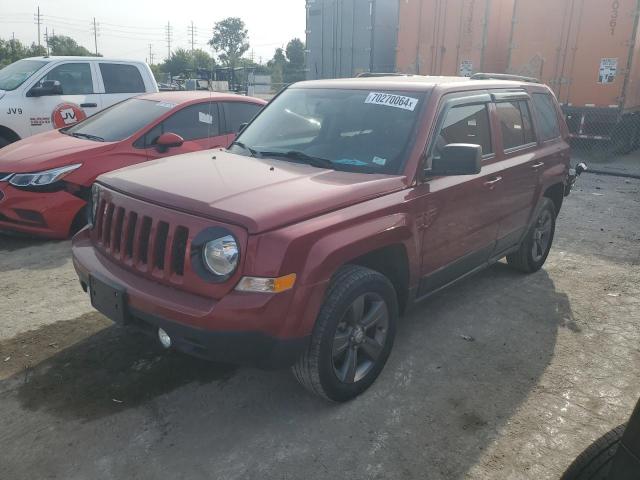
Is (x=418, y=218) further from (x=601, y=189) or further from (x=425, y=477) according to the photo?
(x=601, y=189)

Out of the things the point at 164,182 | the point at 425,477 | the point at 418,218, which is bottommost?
the point at 425,477

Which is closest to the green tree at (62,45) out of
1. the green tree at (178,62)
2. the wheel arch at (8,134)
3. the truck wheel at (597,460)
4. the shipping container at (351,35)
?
the green tree at (178,62)

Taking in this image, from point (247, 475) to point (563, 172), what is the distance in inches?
166

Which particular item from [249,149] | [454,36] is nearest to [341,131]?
[249,149]

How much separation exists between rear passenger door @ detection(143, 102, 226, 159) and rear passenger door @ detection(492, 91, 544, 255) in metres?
3.54

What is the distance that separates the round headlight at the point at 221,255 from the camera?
8.43ft

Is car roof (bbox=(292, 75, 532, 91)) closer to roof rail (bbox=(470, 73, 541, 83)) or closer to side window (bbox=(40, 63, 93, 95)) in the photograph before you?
roof rail (bbox=(470, 73, 541, 83))

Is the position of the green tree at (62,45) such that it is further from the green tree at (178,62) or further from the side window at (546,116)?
the side window at (546,116)

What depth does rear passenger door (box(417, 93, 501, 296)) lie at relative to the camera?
11.4 feet

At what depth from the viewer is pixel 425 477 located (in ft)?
8.52

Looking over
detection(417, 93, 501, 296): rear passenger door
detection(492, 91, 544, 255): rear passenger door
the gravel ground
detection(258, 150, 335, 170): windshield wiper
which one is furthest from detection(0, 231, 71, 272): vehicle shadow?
detection(492, 91, 544, 255): rear passenger door

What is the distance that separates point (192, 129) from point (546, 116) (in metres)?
3.91

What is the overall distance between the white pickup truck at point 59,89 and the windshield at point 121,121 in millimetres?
1474

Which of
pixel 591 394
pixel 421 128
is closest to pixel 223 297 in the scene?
pixel 421 128
